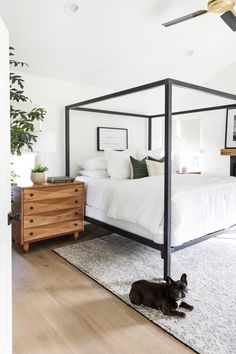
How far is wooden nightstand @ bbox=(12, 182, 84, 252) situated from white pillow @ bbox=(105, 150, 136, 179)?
0.57 m

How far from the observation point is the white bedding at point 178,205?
97.3 inches

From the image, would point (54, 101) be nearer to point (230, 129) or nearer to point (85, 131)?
point (85, 131)

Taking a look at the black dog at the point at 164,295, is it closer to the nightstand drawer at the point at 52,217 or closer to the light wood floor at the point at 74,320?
the light wood floor at the point at 74,320

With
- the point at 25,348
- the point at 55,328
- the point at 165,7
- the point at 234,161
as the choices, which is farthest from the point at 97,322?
the point at 234,161

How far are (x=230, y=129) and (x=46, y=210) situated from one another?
368 cm

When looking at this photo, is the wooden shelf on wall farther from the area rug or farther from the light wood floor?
the light wood floor

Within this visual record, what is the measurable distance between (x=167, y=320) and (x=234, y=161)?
374 cm

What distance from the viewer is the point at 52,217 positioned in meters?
3.23

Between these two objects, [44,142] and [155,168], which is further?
[155,168]

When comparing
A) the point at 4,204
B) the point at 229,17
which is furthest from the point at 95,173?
the point at 4,204

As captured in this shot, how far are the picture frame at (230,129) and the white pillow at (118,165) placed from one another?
2166 mm

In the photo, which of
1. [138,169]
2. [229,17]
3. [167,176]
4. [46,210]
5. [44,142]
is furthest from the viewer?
[138,169]

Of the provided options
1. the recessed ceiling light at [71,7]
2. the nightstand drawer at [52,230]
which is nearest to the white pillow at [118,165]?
the nightstand drawer at [52,230]

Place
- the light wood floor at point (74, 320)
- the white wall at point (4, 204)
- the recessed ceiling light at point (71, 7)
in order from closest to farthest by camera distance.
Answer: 1. the white wall at point (4, 204)
2. the light wood floor at point (74, 320)
3. the recessed ceiling light at point (71, 7)
